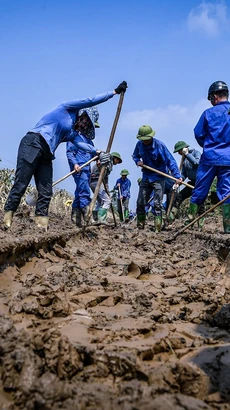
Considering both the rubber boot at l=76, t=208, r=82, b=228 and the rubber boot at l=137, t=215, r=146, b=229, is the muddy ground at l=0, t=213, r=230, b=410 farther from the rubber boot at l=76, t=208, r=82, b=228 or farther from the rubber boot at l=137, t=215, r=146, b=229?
the rubber boot at l=137, t=215, r=146, b=229

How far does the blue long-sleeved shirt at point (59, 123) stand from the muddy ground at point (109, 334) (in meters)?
1.60

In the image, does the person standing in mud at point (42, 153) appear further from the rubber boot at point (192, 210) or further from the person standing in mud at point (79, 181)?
the rubber boot at point (192, 210)

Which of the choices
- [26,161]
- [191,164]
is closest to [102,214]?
[191,164]

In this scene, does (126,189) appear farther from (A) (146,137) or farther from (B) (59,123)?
(B) (59,123)

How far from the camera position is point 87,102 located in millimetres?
5754

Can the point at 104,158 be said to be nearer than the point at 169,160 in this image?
Yes

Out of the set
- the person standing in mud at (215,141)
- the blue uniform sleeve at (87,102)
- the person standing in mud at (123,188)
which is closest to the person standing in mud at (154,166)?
the person standing in mud at (215,141)

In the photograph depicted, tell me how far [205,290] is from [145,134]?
5512 mm

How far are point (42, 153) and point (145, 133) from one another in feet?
10.6

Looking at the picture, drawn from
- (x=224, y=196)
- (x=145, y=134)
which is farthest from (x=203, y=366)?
(x=145, y=134)

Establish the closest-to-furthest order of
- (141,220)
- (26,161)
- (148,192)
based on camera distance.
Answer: (26,161)
(148,192)
(141,220)

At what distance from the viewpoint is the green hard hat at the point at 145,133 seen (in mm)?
8094

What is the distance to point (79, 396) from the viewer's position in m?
1.35

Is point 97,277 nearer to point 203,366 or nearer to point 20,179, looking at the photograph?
point 203,366
